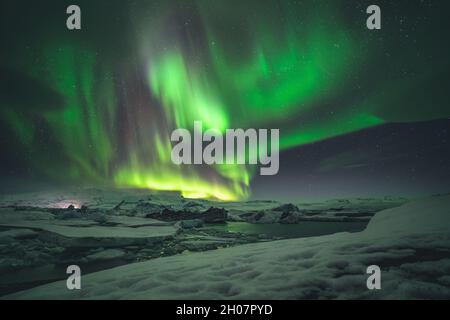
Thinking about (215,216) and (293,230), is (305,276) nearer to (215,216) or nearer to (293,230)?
→ (293,230)

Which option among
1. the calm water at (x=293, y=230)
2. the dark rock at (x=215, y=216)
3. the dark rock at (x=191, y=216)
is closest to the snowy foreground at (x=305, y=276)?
the calm water at (x=293, y=230)

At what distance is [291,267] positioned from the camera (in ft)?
20.1

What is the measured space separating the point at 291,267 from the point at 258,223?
34.7m

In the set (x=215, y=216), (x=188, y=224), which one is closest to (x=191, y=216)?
(x=215, y=216)

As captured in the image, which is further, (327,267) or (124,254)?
(124,254)

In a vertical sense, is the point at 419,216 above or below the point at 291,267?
above

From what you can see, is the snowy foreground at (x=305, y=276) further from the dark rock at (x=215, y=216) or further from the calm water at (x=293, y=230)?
the dark rock at (x=215, y=216)

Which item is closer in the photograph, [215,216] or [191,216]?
[215,216]

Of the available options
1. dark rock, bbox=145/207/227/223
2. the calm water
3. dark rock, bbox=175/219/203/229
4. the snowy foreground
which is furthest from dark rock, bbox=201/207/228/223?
the snowy foreground

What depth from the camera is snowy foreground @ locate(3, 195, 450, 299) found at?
457cm

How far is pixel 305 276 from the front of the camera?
17.3ft

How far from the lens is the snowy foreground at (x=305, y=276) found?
4.57 m

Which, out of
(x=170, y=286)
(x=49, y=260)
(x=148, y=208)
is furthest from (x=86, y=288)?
(x=148, y=208)
